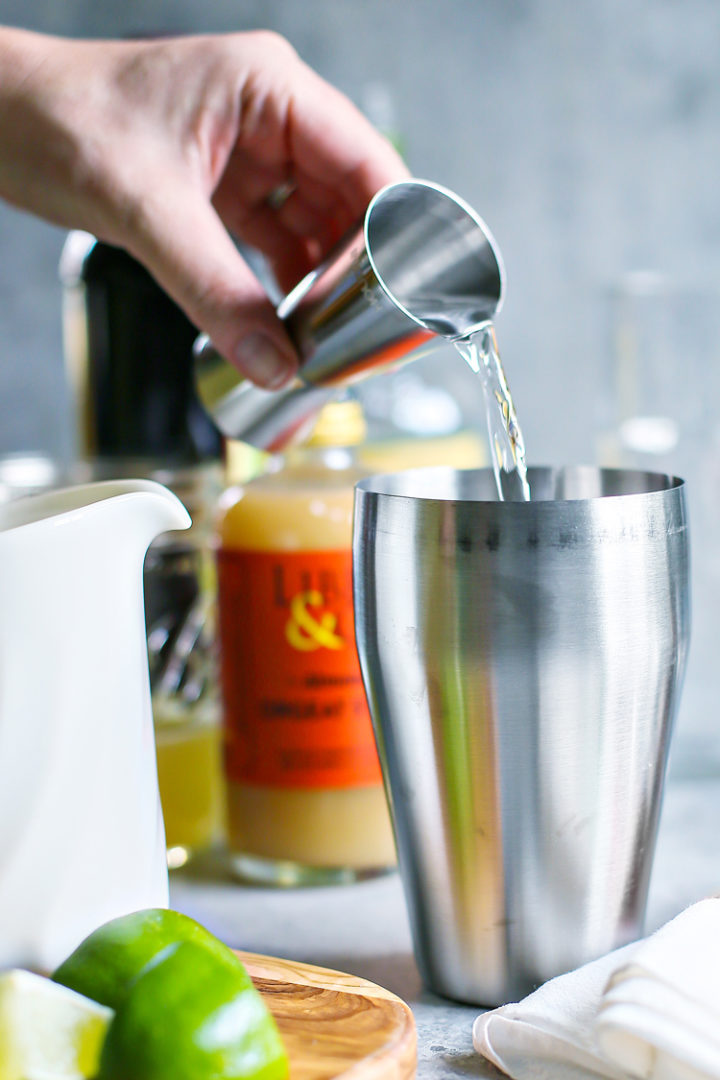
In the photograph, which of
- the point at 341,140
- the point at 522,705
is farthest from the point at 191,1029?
the point at 341,140

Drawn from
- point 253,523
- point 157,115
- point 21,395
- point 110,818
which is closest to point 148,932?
point 110,818

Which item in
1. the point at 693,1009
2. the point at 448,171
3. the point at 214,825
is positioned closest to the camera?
the point at 693,1009

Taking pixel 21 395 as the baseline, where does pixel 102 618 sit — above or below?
below

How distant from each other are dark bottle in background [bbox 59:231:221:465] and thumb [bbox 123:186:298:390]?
258mm

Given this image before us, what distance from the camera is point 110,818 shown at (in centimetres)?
48

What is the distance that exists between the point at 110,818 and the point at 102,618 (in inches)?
3.1

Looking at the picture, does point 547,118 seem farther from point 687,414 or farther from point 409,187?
point 409,187

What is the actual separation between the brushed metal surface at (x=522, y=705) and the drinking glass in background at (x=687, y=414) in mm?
302

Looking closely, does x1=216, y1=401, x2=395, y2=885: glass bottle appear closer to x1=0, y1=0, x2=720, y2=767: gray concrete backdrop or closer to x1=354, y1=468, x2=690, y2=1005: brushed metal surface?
x1=354, y1=468, x2=690, y2=1005: brushed metal surface

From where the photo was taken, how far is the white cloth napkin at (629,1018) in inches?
16.4

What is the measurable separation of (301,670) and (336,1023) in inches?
10.7

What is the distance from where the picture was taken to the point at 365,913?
0.69m

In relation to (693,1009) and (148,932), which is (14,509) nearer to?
(148,932)

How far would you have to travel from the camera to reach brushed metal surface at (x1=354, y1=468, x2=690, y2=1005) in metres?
0.49
